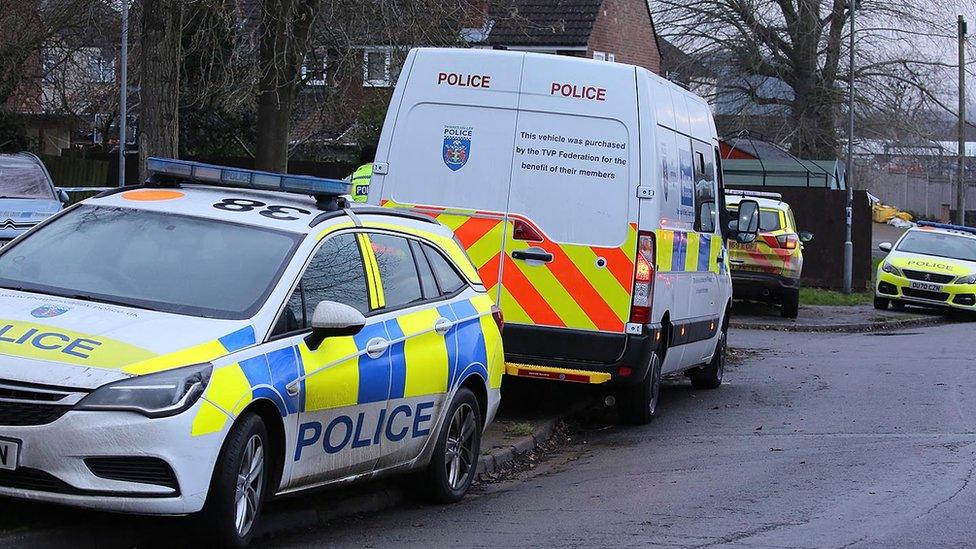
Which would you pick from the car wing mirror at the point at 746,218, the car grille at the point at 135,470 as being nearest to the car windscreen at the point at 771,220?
the car wing mirror at the point at 746,218

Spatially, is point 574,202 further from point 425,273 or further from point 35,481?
point 35,481

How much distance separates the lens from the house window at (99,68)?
31.2 metres

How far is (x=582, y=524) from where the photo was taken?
7566 mm

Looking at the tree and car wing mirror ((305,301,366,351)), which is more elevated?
the tree

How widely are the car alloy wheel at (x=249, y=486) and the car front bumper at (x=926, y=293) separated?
2239cm

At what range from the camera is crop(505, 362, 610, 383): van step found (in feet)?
34.8

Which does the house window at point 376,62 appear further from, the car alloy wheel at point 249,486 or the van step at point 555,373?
the car alloy wheel at point 249,486

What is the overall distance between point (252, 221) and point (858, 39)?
3983 centimetres

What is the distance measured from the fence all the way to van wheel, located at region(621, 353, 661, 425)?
185 ft

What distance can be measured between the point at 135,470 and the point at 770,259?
61.2ft

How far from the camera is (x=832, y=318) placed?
25.1 meters

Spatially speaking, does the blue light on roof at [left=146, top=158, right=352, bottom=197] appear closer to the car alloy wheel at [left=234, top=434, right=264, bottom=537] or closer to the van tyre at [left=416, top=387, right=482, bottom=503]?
the van tyre at [left=416, top=387, right=482, bottom=503]

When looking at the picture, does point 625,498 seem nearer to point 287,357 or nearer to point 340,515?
point 340,515

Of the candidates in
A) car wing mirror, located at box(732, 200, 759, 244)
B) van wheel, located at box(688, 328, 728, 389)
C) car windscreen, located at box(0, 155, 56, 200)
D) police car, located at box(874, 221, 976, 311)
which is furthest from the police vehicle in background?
police car, located at box(874, 221, 976, 311)
